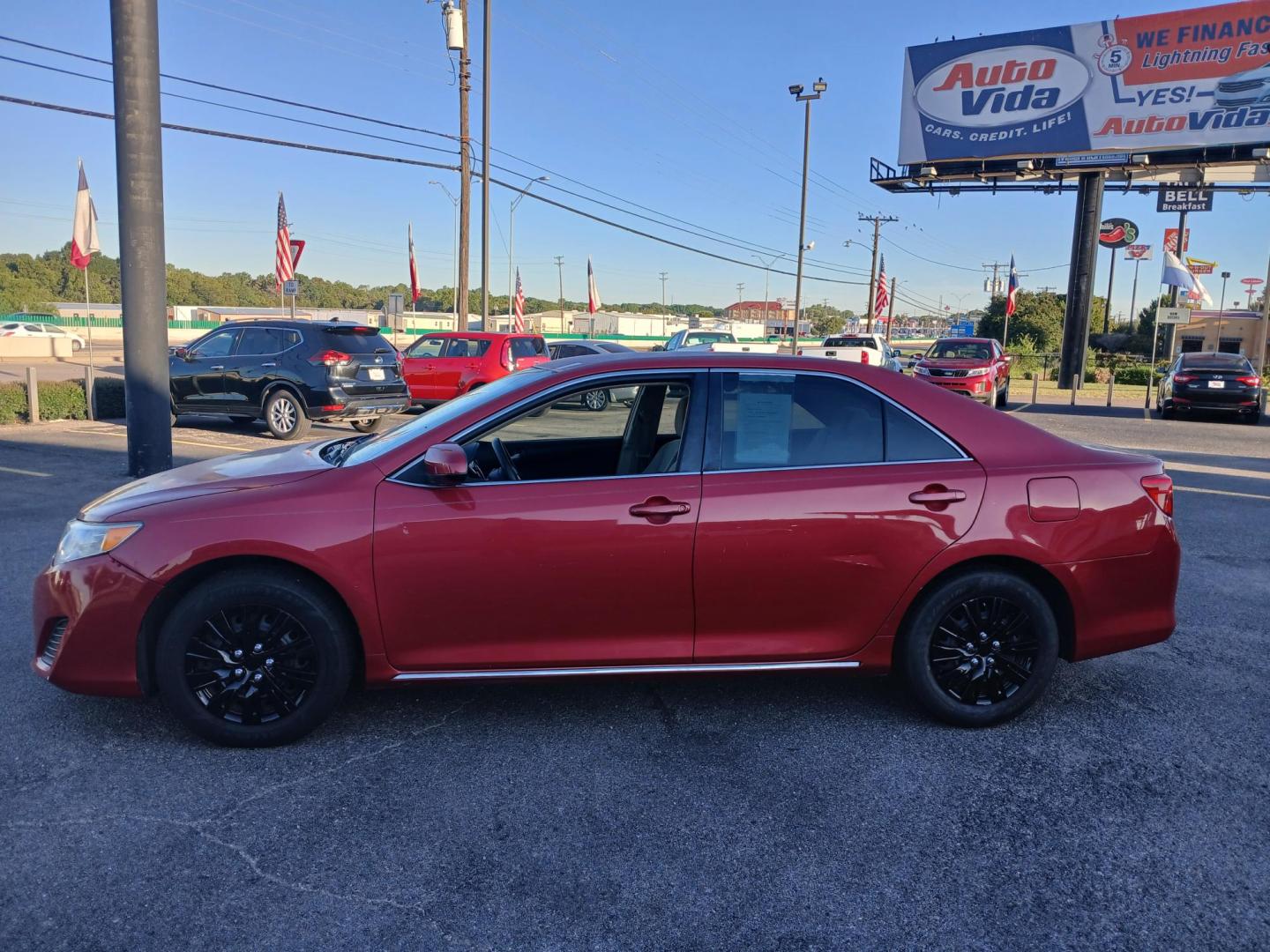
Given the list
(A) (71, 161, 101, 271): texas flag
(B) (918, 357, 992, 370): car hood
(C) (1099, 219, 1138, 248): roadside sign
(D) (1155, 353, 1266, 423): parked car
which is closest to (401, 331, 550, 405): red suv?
(A) (71, 161, 101, 271): texas flag

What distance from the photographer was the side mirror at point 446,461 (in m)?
3.52

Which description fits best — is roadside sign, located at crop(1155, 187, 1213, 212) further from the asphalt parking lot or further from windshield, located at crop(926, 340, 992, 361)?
the asphalt parking lot

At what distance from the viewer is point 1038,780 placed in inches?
140

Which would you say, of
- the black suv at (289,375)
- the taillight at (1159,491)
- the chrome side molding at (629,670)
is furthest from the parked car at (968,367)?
the chrome side molding at (629,670)

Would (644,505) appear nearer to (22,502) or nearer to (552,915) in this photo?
(552,915)

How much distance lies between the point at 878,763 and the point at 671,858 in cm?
109

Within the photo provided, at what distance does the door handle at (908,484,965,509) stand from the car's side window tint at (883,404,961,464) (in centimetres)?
16

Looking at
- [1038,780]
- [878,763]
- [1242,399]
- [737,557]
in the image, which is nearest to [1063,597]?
[1038,780]

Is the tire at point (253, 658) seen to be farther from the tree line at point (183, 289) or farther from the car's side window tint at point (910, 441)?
the tree line at point (183, 289)

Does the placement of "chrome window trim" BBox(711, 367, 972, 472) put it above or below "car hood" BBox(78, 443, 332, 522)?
above

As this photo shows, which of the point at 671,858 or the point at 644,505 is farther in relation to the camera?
the point at 644,505

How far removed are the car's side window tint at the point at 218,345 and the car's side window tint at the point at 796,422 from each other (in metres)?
12.2

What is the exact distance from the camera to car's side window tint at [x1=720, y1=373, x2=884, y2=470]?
388cm

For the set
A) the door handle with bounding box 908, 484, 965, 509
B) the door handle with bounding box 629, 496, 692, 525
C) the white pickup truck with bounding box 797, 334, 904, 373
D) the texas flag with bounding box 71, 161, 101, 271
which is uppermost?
the texas flag with bounding box 71, 161, 101, 271
